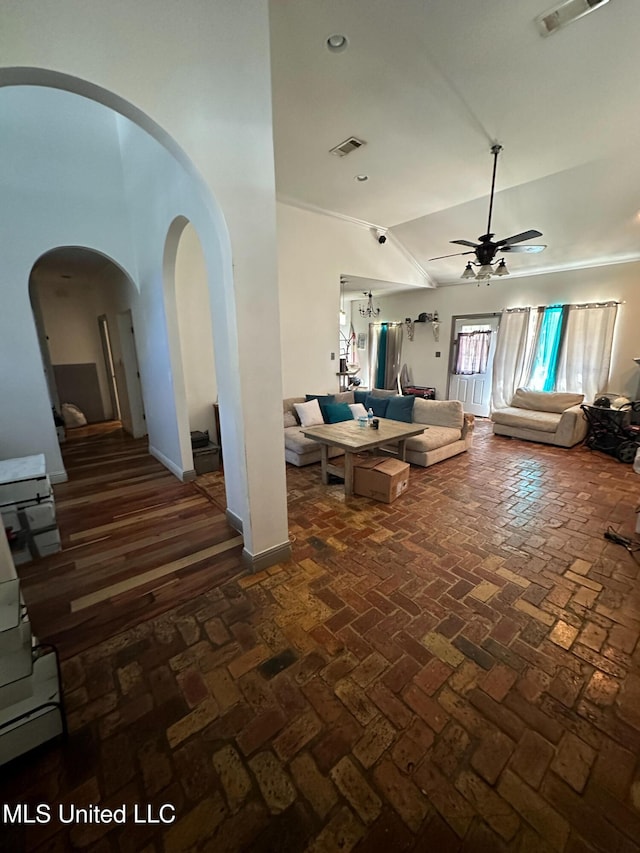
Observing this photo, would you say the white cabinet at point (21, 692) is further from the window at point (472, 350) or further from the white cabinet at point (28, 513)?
the window at point (472, 350)

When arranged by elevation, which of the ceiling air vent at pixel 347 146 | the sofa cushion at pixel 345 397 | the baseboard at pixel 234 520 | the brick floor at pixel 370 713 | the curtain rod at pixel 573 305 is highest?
the ceiling air vent at pixel 347 146

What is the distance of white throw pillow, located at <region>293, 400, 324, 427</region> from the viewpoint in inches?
190

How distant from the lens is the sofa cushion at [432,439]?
4242mm

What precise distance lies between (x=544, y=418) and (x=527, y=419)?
23 cm

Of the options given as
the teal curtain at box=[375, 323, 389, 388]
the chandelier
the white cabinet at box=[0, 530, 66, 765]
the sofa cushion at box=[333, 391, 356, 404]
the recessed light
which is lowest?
the white cabinet at box=[0, 530, 66, 765]

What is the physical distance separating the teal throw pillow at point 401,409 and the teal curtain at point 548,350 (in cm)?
298

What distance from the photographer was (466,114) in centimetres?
301

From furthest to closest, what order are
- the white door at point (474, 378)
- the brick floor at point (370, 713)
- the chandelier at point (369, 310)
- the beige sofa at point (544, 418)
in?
the chandelier at point (369, 310) < the white door at point (474, 378) < the beige sofa at point (544, 418) < the brick floor at point (370, 713)

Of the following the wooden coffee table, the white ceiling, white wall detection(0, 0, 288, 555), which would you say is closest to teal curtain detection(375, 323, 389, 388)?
the white ceiling

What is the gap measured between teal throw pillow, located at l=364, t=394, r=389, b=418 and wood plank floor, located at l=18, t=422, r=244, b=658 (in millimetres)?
2815

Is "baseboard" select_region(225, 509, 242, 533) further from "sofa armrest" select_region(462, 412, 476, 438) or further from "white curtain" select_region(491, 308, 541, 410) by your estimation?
"white curtain" select_region(491, 308, 541, 410)

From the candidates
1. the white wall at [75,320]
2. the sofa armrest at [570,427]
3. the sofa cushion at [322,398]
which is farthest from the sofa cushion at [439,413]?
the white wall at [75,320]

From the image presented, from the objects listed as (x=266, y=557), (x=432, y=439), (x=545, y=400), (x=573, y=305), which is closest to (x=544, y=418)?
(x=545, y=400)

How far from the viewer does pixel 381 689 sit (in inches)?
61.1
